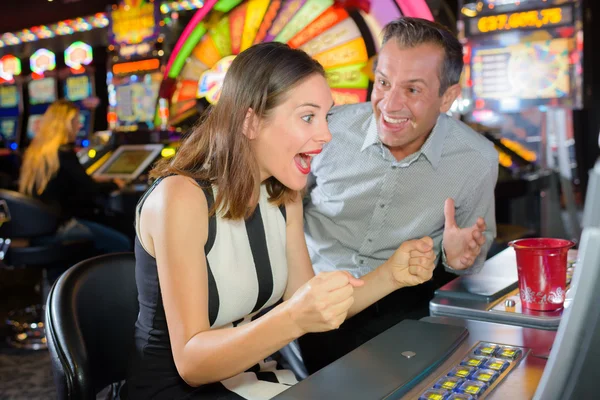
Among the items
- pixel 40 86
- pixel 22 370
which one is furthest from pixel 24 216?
pixel 40 86

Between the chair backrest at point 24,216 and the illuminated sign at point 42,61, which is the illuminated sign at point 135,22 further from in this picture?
the illuminated sign at point 42,61

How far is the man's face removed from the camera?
1.83m

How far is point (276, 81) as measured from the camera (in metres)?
1.28

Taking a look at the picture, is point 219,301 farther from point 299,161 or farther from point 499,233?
point 499,233

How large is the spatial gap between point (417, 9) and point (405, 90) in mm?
1008

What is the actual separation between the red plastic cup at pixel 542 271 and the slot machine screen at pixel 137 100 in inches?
191

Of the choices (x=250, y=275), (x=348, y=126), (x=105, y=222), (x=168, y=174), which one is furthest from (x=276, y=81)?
(x=105, y=222)

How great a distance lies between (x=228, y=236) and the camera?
1310mm

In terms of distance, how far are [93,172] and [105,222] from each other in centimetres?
59

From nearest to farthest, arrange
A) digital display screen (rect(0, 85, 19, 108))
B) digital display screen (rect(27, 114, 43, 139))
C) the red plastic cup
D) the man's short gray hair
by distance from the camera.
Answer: the red plastic cup
the man's short gray hair
digital display screen (rect(27, 114, 43, 139))
digital display screen (rect(0, 85, 19, 108))

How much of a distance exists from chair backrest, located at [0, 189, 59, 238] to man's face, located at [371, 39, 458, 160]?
232 centimetres

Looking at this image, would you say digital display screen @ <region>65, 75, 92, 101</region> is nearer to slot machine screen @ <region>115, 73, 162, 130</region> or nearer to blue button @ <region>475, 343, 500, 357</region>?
slot machine screen @ <region>115, 73, 162, 130</region>

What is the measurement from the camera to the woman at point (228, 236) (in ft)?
3.85

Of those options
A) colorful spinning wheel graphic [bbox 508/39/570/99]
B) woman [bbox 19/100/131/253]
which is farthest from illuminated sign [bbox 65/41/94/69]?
colorful spinning wheel graphic [bbox 508/39/570/99]
